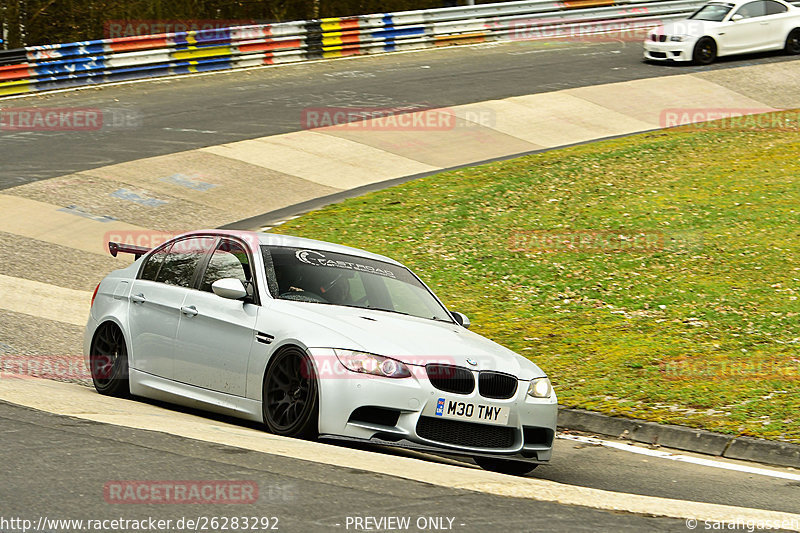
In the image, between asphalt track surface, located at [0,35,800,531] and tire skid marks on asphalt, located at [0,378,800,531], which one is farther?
tire skid marks on asphalt, located at [0,378,800,531]

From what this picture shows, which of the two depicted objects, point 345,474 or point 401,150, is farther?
point 401,150

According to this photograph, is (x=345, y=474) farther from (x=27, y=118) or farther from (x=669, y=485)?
(x=27, y=118)

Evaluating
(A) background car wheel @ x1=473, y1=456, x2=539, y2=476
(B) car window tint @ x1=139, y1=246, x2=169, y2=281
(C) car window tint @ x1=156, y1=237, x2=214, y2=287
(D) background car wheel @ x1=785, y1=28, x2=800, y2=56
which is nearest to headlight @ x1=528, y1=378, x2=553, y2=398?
(A) background car wheel @ x1=473, y1=456, x2=539, y2=476

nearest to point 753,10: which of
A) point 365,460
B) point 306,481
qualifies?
point 365,460

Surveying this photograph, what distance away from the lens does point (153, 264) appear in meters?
9.10

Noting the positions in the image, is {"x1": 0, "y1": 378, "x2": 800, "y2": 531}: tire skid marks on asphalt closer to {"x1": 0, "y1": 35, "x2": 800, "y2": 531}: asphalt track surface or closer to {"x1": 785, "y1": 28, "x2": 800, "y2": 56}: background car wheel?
{"x1": 0, "y1": 35, "x2": 800, "y2": 531}: asphalt track surface

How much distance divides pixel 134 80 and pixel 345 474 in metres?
21.1

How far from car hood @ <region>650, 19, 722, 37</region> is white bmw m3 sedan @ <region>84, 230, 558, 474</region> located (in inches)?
811

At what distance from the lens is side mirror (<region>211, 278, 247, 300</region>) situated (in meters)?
7.77

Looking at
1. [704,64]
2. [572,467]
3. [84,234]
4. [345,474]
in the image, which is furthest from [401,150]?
[345,474]

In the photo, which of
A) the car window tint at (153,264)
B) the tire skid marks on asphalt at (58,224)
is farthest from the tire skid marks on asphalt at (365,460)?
the tire skid marks on asphalt at (58,224)

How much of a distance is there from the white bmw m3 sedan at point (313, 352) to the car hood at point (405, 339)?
1 centimetres

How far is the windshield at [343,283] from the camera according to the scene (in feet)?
26.5

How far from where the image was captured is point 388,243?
15.6m
